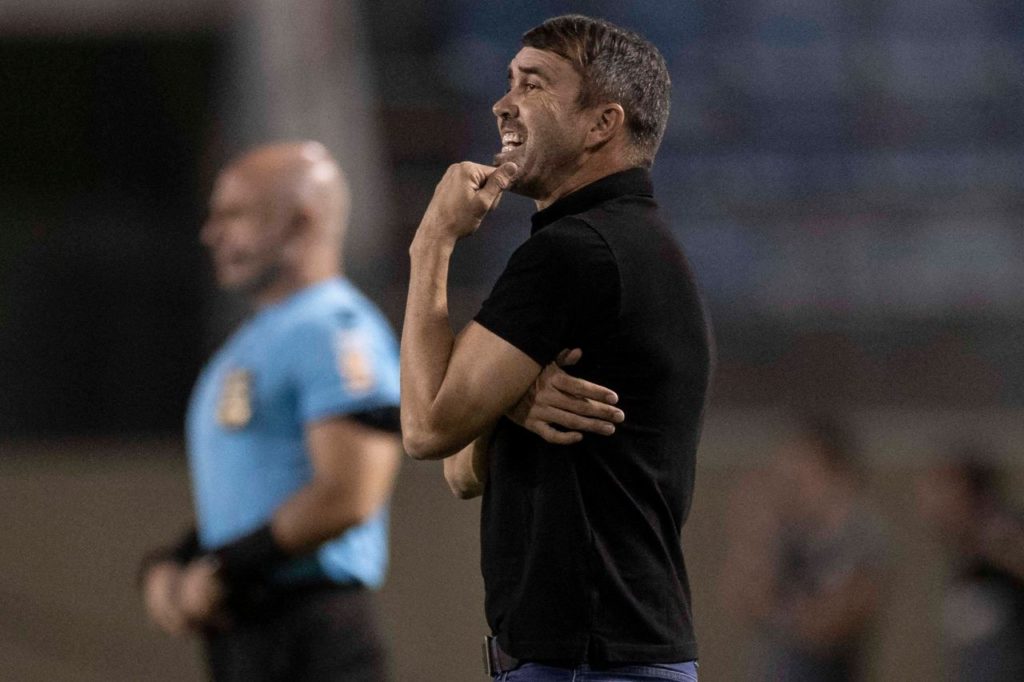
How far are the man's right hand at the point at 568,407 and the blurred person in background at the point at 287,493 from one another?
1.38 meters

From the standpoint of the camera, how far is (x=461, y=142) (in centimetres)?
883

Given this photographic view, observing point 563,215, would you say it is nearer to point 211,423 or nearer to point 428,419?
point 428,419

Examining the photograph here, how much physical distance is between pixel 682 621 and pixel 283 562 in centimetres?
143

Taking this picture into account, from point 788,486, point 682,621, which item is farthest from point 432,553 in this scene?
point 682,621

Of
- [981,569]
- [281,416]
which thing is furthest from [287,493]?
[981,569]

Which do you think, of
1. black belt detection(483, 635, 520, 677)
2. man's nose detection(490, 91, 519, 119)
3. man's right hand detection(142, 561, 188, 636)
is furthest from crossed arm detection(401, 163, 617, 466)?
man's right hand detection(142, 561, 188, 636)

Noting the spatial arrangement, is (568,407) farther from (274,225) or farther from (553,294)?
(274,225)

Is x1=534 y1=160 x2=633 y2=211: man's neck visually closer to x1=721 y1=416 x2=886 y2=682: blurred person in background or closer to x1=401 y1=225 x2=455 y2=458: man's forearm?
x1=401 y1=225 x2=455 y2=458: man's forearm

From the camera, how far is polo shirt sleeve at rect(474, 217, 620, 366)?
2.30m

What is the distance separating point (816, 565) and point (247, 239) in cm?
343

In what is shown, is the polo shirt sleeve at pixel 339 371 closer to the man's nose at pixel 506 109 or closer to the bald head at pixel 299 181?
the bald head at pixel 299 181

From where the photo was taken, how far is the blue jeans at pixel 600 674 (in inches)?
90.4

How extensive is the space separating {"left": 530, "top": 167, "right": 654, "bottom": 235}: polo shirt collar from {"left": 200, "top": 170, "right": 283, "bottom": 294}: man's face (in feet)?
5.13

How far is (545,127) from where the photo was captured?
8.13 feet
